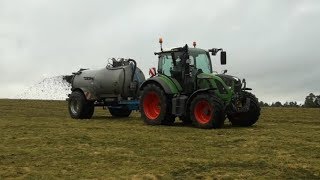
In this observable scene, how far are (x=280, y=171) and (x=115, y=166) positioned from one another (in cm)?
250

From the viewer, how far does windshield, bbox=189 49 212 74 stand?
47.7 feet

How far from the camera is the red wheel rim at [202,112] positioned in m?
13.1

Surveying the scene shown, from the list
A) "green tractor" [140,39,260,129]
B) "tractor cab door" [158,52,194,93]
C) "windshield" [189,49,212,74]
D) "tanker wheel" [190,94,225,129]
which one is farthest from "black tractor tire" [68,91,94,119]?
"tanker wheel" [190,94,225,129]

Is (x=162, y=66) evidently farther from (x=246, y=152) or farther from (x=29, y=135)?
(x=246, y=152)

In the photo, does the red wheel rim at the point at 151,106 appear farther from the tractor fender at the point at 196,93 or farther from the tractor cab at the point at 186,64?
the tractor fender at the point at 196,93

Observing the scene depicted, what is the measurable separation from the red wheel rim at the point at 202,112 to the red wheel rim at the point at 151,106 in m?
1.91

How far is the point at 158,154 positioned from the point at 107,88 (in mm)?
9866

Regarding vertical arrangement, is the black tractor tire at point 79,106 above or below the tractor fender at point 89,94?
below

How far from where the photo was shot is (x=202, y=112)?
1335cm

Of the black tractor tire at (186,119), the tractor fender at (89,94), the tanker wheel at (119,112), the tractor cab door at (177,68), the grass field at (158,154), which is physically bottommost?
the grass field at (158,154)

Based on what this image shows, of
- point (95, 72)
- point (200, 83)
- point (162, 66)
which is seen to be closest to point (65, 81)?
point (95, 72)

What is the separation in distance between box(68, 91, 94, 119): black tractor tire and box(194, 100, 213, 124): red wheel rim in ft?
22.2

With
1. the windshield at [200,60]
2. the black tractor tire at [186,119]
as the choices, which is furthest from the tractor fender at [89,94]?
the windshield at [200,60]

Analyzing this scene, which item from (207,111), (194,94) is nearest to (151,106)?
(194,94)
